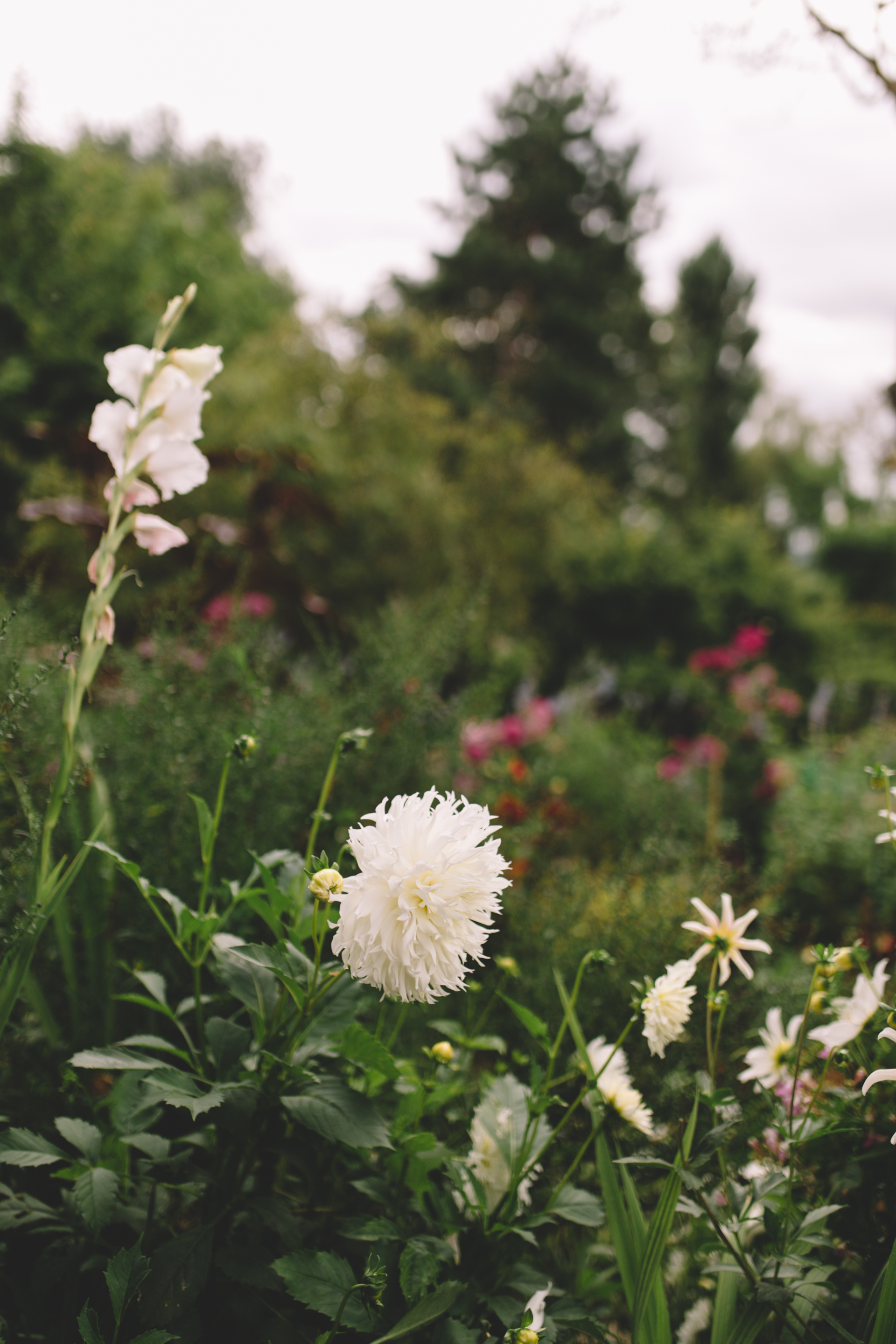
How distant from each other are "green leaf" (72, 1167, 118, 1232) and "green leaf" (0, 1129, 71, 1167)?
Result: 3cm

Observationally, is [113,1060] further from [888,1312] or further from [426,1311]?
[888,1312]

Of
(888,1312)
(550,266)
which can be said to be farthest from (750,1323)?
(550,266)

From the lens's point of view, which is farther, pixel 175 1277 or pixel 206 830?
pixel 206 830

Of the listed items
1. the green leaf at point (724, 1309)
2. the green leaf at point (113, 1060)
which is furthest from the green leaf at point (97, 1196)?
the green leaf at point (724, 1309)

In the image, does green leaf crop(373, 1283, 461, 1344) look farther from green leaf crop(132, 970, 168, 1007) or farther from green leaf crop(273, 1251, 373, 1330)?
green leaf crop(132, 970, 168, 1007)

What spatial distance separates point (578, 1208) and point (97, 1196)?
0.60 meters

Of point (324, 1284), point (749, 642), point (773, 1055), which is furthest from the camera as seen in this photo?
point (749, 642)

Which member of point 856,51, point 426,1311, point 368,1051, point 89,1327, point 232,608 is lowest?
point 89,1327

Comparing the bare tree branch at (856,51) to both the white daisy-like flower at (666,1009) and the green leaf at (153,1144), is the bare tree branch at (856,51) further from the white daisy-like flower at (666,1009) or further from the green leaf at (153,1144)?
the green leaf at (153,1144)

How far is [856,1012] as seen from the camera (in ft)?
3.18

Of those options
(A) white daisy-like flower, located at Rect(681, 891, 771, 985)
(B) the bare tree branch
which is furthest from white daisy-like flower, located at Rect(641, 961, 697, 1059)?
(B) the bare tree branch

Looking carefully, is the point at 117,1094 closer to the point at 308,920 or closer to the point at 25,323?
the point at 308,920

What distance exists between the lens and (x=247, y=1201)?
93 cm

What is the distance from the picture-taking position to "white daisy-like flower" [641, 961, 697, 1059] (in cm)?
87
